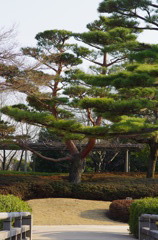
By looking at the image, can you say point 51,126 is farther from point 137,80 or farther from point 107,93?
point 137,80

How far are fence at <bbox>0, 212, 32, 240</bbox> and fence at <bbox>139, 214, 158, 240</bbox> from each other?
2.21m

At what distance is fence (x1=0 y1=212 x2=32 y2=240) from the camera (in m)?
7.27

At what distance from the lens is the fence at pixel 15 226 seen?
727cm

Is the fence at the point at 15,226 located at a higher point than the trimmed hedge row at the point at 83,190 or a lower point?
lower

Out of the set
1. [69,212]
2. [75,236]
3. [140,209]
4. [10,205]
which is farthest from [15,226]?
[69,212]

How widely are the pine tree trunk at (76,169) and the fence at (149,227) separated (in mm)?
12547

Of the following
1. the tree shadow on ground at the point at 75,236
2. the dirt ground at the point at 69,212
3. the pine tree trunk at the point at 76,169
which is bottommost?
the tree shadow on ground at the point at 75,236

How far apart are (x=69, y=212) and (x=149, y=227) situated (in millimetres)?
8870

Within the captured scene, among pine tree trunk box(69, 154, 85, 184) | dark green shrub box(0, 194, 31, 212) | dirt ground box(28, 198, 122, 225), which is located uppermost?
pine tree trunk box(69, 154, 85, 184)

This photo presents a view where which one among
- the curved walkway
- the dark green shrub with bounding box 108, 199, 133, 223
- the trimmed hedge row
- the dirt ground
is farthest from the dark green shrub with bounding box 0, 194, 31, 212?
the trimmed hedge row

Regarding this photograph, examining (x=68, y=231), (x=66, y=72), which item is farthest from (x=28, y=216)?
(x=66, y=72)

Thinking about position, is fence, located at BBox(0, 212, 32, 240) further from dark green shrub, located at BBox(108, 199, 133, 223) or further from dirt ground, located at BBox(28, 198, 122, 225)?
dark green shrub, located at BBox(108, 199, 133, 223)

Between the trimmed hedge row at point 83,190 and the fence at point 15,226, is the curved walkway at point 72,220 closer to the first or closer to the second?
the trimmed hedge row at point 83,190

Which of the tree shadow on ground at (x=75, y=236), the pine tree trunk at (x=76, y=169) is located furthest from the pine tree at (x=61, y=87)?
the tree shadow on ground at (x=75, y=236)
